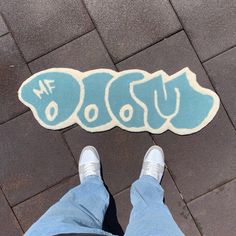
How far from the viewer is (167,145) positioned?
2730 millimetres

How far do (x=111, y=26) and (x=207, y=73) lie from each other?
70cm

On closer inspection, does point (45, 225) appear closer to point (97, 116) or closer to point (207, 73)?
point (97, 116)

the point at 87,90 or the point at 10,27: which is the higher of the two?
the point at 10,27

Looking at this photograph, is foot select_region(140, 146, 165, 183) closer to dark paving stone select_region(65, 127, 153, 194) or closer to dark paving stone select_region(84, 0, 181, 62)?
dark paving stone select_region(65, 127, 153, 194)

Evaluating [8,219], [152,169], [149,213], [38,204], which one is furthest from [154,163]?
[8,219]

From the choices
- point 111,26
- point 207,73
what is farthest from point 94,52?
point 207,73

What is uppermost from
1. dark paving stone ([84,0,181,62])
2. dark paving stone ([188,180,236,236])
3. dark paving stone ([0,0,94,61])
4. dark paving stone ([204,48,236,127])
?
dark paving stone ([0,0,94,61])

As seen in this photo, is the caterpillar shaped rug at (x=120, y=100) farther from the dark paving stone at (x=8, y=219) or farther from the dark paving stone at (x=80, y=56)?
the dark paving stone at (x=8, y=219)

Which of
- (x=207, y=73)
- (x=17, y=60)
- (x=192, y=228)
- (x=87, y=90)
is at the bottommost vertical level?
(x=192, y=228)

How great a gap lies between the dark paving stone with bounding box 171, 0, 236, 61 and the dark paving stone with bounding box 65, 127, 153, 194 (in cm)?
70

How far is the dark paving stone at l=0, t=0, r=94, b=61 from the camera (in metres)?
2.74

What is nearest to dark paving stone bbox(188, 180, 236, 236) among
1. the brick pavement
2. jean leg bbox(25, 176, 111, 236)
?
the brick pavement

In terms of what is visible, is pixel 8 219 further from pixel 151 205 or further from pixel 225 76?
pixel 225 76

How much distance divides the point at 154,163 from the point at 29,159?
0.83 meters
